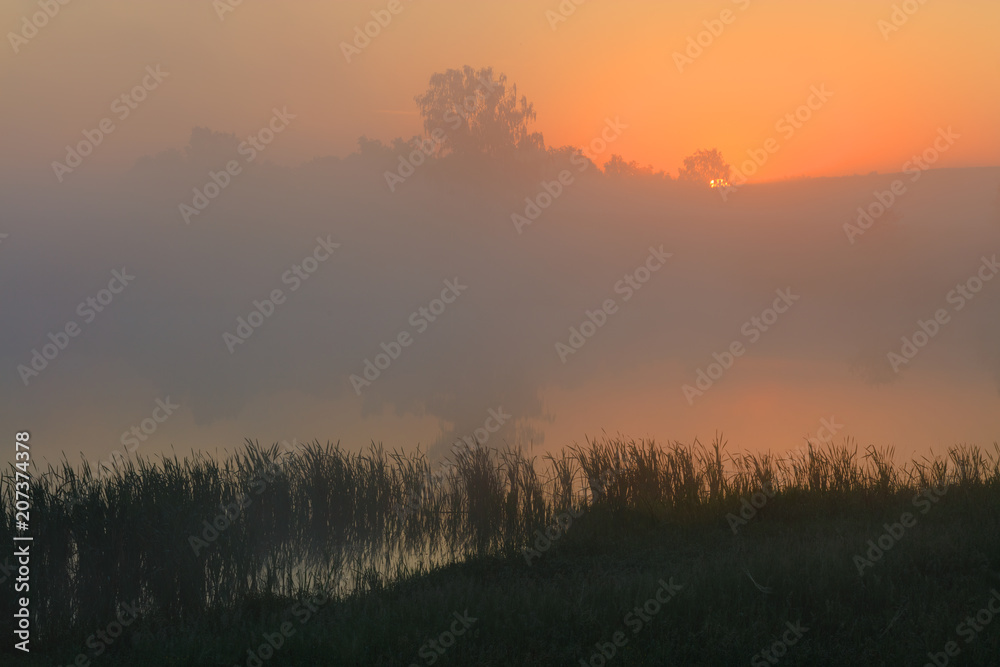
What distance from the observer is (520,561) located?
9.49m

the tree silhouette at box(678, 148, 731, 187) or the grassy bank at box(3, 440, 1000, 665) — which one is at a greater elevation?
the tree silhouette at box(678, 148, 731, 187)

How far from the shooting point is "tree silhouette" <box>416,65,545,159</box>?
69.1 meters

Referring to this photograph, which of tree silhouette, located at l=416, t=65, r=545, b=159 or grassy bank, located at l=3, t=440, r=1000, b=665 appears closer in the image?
grassy bank, located at l=3, t=440, r=1000, b=665

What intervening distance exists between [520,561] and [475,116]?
221ft

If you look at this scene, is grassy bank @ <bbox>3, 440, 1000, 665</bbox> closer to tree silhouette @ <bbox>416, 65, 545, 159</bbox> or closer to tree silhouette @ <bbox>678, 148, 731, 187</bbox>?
tree silhouette @ <bbox>416, 65, 545, 159</bbox>

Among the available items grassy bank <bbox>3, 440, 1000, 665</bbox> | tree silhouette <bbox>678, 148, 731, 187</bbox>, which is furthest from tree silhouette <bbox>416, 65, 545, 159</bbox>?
grassy bank <bbox>3, 440, 1000, 665</bbox>

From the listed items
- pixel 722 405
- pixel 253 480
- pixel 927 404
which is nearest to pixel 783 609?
pixel 253 480

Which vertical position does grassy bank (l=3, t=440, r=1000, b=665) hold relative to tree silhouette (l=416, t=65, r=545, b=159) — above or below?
below

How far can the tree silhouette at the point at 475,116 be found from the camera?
6906 cm

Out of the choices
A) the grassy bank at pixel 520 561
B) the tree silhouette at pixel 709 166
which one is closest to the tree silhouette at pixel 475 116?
the tree silhouette at pixel 709 166

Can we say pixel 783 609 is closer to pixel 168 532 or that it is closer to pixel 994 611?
pixel 994 611

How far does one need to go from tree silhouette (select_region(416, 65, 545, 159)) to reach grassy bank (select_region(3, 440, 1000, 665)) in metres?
60.2

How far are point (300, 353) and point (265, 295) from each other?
3505cm

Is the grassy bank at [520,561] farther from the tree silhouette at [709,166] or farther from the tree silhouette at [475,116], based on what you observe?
the tree silhouette at [709,166]
